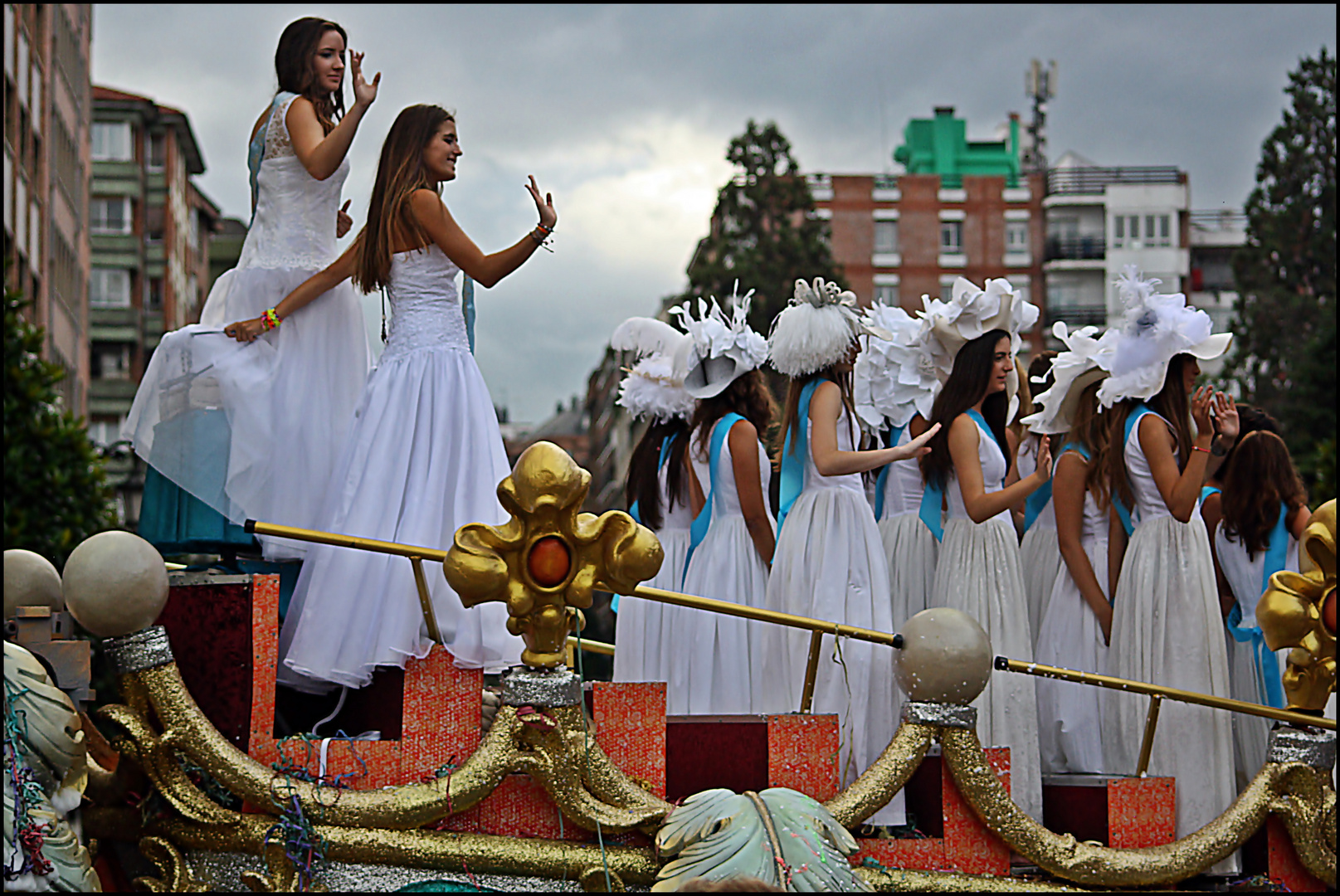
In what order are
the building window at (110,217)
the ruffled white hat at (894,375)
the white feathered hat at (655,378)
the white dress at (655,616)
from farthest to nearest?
the building window at (110,217) → the white feathered hat at (655,378) → the white dress at (655,616) → the ruffled white hat at (894,375)

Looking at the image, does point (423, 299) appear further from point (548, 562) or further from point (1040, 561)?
point (1040, 561)

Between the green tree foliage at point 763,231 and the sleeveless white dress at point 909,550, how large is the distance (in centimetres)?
2263

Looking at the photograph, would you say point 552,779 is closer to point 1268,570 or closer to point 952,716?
point 952,716

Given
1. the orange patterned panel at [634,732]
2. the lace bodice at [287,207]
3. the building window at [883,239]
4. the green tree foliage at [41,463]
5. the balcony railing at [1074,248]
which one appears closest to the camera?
the orange patterned panel at [634,732]

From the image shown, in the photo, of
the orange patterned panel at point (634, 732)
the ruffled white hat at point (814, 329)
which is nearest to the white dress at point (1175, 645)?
the ruffled white hat at point (814, 329)

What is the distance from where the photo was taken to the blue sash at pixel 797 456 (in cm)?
632

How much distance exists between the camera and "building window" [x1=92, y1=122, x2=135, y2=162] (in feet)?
223

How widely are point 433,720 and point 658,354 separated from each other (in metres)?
4.06

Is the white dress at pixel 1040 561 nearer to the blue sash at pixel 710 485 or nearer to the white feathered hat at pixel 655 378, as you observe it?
the blue sash at pixel 710 485

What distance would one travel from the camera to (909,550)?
6730 mm

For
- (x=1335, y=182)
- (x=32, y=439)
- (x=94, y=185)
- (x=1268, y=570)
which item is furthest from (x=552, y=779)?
(x=94, y=185)

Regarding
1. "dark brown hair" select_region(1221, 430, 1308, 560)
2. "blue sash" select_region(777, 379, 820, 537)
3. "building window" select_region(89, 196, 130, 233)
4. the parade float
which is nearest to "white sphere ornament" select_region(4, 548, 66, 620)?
the parade float

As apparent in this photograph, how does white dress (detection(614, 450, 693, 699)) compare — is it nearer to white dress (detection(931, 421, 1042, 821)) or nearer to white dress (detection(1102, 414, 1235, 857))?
white dress (detection(931, 421, 1042, 821))

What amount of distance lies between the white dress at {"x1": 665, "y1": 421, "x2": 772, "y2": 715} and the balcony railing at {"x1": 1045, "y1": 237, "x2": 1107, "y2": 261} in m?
63.0
